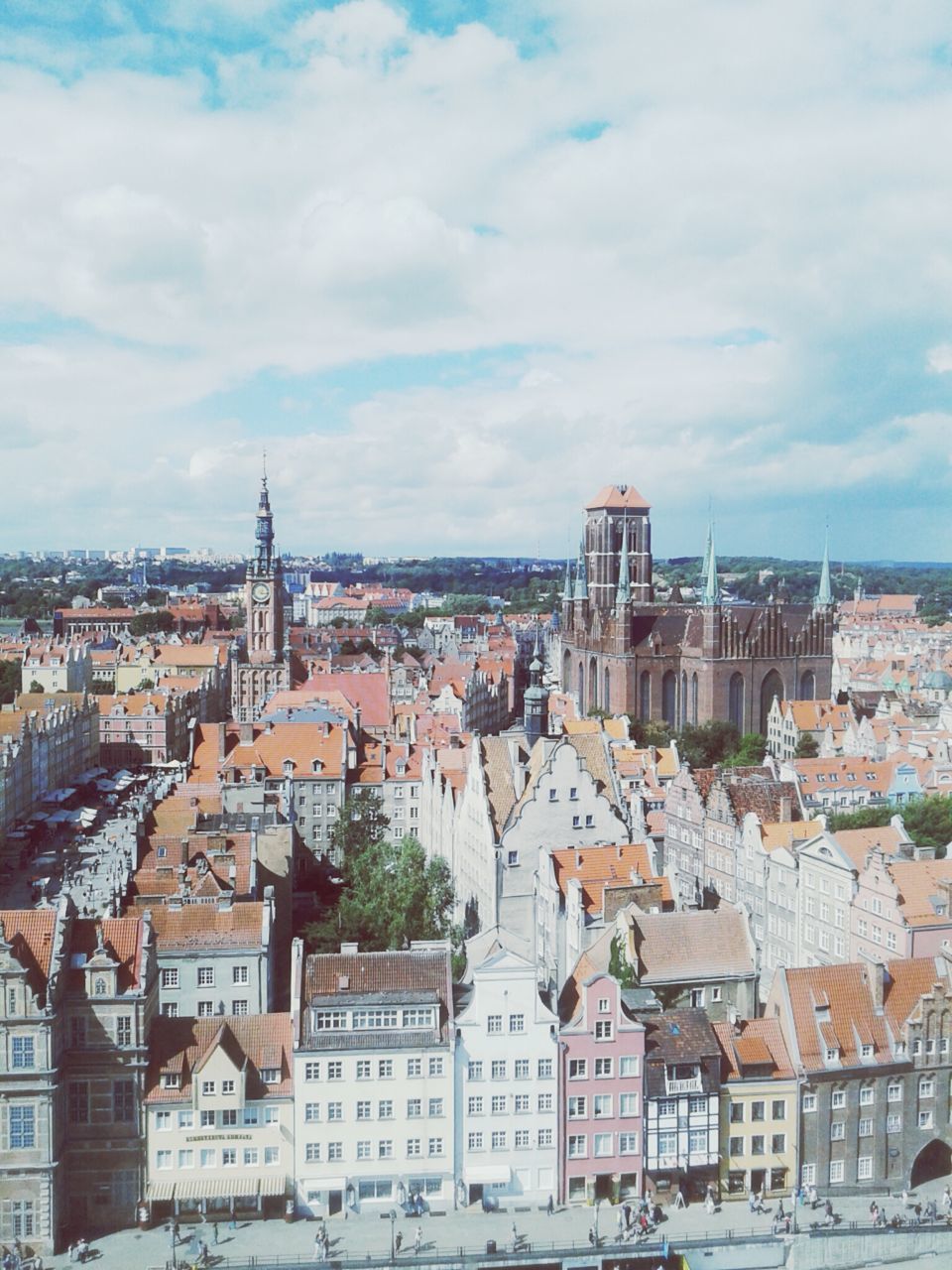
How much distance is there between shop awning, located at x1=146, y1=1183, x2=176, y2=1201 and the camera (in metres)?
48.8

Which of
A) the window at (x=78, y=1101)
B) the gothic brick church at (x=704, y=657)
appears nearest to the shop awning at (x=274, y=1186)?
the window at (x=78, y=1101)

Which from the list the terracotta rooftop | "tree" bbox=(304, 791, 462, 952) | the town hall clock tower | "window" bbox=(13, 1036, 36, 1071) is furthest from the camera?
the town hall clock tower

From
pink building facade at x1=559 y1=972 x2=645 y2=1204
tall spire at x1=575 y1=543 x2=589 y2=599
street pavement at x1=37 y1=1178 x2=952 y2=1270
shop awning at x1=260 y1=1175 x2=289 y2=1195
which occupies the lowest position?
street pavement at x1=37 y1=1178 x2=952 y2=1270

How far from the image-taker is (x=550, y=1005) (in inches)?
2045

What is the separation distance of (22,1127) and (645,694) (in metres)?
116

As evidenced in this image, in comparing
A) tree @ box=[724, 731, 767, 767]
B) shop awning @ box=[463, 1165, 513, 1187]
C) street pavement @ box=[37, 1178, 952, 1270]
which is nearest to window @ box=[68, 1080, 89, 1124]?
street pavement @ box=[37, 1178, 952, 1270]

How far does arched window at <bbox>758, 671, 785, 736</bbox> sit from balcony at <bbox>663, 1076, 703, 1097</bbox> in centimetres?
10309

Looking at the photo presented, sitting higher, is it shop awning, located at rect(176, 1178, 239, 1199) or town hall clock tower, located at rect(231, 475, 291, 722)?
town hall clock tower, located at rect(231, 475, 291, 722)

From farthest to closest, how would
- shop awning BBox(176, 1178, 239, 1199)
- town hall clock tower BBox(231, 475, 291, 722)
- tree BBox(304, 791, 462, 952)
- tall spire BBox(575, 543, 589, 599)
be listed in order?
tall spire BBox(575, 543, 589, 599) < town hall clock tower BBox(231, 475, 291, 722) < tree BBox(304, 791, 462, 952) < shop awning BBox(176, 1178, 239, 1199)

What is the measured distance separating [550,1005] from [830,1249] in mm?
13943

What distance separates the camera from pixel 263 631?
169625mm

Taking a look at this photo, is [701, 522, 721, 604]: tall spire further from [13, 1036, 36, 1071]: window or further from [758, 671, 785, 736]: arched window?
[13, 1036, 36, 1071]: window

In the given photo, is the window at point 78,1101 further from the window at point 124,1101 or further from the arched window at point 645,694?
the arched window at point 645,694

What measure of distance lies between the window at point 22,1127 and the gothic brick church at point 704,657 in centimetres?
11096
